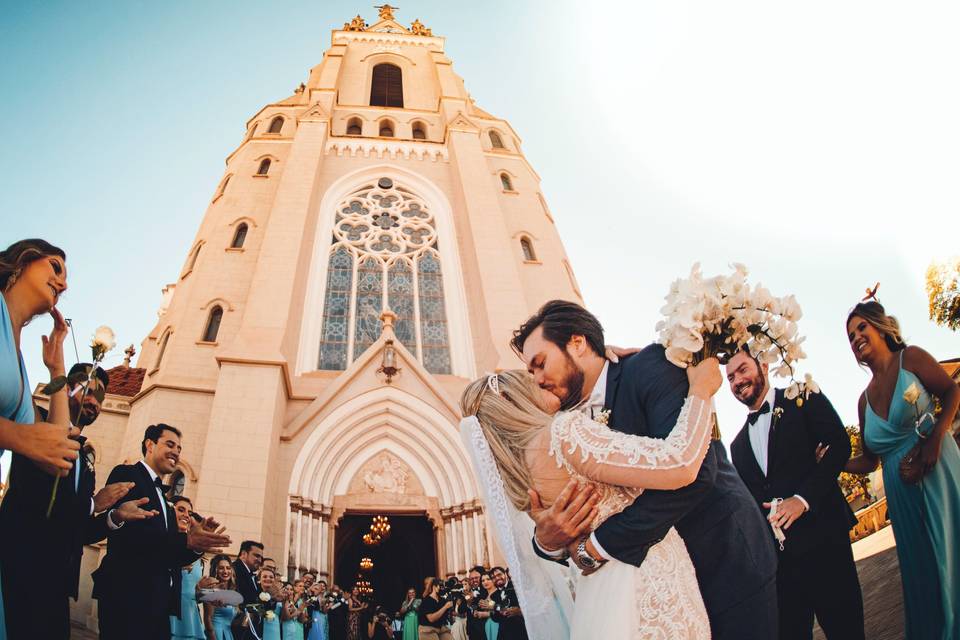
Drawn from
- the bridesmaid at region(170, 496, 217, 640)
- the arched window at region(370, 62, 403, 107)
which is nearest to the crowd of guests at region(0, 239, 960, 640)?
the bridesmaid at region(170, 496, 217, 640)

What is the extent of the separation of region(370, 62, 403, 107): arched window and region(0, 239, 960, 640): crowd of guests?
21.3 m

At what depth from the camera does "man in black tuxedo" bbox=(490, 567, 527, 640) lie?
203 inches

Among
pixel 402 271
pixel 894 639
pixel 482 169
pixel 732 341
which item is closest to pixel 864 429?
pixel 894 639

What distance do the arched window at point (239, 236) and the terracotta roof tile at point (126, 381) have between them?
3957 mm

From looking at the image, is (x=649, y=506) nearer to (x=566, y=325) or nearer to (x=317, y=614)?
(x=566, y=325)

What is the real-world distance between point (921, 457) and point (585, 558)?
252 cm

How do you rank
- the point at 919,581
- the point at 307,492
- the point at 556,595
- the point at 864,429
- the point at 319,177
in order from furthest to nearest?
the point at 319,177 < the point at 307,492 < the point at 864,429 < the point at 919,581 < the point at 556,595

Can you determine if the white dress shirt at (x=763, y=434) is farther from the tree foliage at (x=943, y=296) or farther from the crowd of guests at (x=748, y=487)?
the tree foliage at (x=943, y=296)

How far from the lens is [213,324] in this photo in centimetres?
1469

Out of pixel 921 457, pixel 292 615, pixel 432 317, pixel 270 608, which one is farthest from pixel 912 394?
pixel 432 317

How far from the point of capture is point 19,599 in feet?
8.31

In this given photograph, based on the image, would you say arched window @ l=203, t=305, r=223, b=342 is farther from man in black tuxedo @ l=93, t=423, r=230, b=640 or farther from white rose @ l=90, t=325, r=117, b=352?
white rose @ l=90, t=325, r=117, b=352

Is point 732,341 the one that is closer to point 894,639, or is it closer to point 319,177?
point 894,639

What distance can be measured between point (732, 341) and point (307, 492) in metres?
10.4
